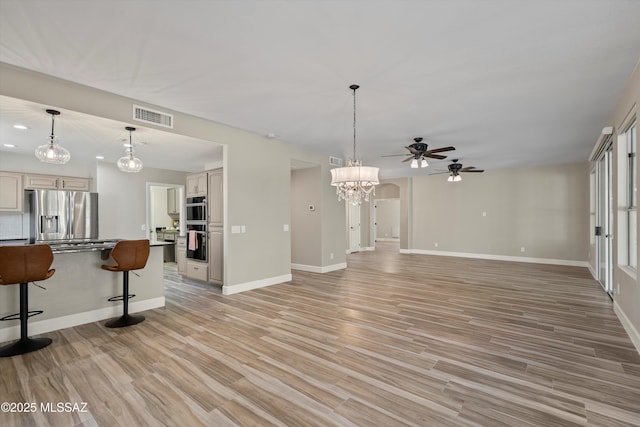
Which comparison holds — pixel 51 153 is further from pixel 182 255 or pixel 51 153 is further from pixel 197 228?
pixel 182 255

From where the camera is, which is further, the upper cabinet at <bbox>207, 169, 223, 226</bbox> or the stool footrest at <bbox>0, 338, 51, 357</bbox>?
the upper cabinet at <bbox>207, 169, 223, 226</bbox>

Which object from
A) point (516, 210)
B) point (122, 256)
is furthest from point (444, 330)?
point (516, 210)

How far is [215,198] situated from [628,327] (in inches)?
236

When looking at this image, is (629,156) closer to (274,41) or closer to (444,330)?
(444,330)

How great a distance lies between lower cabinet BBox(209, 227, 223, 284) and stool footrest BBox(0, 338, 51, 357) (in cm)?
249

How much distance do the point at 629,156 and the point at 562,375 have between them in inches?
122

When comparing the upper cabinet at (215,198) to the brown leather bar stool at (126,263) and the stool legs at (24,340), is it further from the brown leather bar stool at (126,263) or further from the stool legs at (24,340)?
the stool legs at (24,340)

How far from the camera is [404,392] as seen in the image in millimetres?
2232

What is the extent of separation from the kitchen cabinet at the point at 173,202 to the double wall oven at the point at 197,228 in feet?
10.6

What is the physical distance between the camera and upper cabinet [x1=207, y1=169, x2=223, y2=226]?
5281 mm

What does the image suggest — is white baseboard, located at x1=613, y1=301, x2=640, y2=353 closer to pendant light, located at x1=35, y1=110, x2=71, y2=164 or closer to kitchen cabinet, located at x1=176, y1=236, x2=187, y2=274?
pendant light, located at x1=35, y1=110, x2=71, y2=164

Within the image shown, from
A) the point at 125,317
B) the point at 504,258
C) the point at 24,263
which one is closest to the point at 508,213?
the point at 504,258

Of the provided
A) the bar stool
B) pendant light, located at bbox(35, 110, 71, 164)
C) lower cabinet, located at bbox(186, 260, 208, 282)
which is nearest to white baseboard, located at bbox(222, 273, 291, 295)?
lower cabinet, located at bbox(186, 260, 208, 282)

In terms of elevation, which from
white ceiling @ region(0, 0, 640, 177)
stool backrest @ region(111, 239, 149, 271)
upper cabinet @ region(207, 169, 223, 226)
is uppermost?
white ceiling @ region(0, 0, 640, 177)
